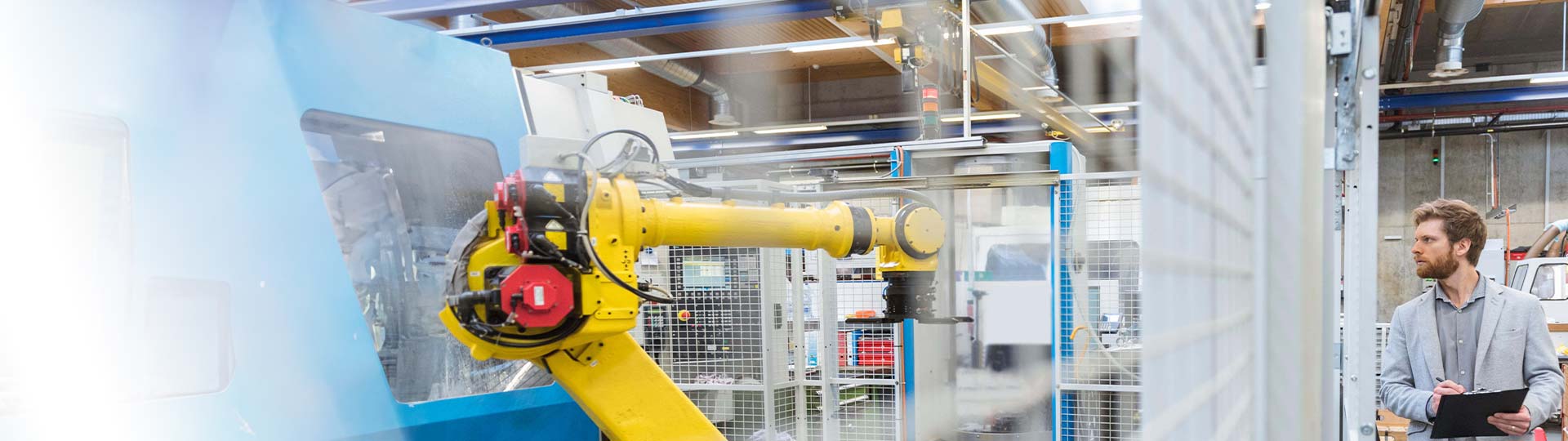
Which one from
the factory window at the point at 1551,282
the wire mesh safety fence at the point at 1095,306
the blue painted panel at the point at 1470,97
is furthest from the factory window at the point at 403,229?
the blue painted panel at the point at 1470,97

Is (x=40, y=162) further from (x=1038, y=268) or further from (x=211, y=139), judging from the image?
(x=1038, y=268)

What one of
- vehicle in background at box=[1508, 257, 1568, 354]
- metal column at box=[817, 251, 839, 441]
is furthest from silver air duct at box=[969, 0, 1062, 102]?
vehicle in background at box=[1508, 257, 1568, 354]

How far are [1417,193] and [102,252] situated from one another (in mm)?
16032

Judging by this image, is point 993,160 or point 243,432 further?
point 993,160

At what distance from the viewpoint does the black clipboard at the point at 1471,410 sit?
2895 mm

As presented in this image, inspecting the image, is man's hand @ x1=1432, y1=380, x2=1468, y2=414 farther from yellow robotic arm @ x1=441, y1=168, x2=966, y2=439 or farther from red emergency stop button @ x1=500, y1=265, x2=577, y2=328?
red emergency stop button @ x1=500, y1=265, x2=577, y2=328

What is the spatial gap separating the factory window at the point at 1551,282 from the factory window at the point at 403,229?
8480mm

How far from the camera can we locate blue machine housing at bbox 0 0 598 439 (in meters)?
1.89

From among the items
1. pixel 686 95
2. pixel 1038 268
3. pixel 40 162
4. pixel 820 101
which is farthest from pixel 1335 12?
pixel 820 101

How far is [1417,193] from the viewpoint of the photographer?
47.4 feet

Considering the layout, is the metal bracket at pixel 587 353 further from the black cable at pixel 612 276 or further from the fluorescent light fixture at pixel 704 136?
the fluorescent light fixture at pixel 704 136

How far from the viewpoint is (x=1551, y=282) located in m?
8.20

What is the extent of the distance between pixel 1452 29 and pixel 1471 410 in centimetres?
659

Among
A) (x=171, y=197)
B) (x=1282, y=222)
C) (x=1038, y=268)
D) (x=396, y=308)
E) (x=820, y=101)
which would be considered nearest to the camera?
(x=1282, y=222)
